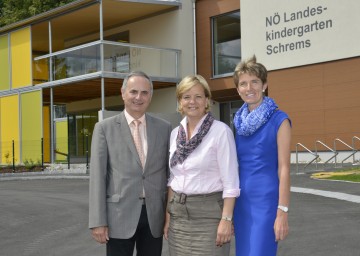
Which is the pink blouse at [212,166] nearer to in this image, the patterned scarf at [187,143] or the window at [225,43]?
the patterned scarf at [187,143]

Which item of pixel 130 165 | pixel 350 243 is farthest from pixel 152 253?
pixel 350 243

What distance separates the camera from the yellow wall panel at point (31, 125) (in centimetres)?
2441

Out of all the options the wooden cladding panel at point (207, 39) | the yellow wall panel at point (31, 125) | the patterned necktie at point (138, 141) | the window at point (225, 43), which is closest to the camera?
the patterned necktie at point (138, 141)

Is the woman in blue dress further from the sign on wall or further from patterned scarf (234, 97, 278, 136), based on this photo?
the sign on wall

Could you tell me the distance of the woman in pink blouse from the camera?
3643mm

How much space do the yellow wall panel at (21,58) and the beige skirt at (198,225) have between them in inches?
887

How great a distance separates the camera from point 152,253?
400 cm

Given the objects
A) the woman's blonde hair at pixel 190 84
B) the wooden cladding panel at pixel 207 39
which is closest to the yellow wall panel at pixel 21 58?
the wooden cladding panel at pixel 207 39

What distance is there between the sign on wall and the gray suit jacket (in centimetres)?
1431

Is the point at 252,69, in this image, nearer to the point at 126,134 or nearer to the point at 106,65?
the point at 126,134

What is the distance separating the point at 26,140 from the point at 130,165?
868 inches

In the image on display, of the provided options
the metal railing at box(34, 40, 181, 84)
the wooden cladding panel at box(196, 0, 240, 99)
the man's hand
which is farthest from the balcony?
the man's hand

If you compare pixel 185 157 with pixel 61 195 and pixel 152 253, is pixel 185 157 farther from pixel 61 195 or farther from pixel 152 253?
pixel 61 195

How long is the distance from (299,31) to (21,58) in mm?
12663
